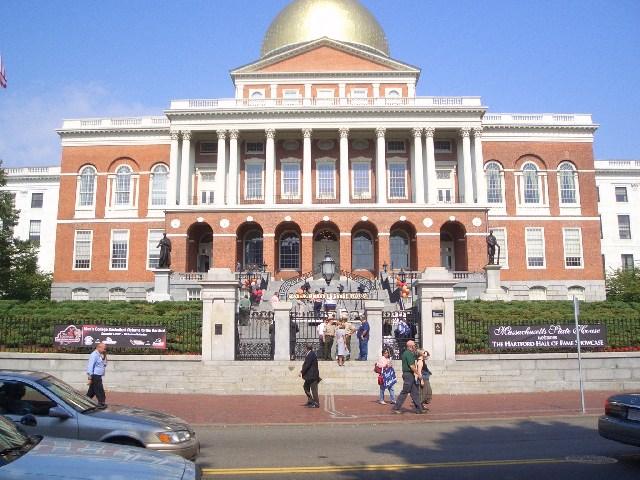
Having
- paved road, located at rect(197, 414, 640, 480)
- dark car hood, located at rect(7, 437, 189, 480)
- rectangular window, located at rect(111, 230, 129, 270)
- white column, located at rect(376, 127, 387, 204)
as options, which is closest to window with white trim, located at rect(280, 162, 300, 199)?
white column, located at rect(376, 127, 387, 204)

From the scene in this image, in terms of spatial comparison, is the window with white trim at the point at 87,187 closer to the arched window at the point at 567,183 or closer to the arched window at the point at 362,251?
the arched window at the point at 362,251

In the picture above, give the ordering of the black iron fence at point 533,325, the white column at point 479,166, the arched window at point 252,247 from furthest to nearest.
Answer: the arched window at point 252,247 < the white column at point 479,166 < the black iron fence at point 533,325

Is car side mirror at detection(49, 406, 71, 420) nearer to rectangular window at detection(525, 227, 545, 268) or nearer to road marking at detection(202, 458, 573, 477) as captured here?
road marking at detection(202, 458, 573, 477)

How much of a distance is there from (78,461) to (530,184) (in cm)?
5146

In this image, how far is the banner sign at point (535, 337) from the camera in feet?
65.2

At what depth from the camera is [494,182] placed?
51812mm

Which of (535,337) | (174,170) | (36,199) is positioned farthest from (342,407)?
(36,199)

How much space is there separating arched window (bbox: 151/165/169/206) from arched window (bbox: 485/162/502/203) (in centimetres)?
2775

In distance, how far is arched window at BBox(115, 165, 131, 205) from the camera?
52000 mm

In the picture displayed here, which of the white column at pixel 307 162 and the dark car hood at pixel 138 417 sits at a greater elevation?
the white column at pixel 307 162

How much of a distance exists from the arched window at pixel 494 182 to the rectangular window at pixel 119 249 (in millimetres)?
31168

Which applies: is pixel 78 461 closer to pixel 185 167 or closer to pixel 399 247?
pixel 399 247

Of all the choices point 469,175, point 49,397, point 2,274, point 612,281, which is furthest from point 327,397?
point 612,281

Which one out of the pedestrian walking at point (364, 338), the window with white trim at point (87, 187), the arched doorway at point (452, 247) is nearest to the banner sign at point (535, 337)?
the pedestrian walking at point (364, 338)
